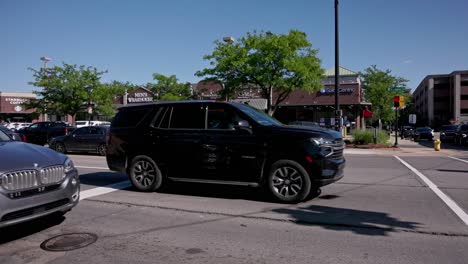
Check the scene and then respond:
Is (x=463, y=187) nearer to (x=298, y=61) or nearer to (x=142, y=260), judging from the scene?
(x=142, y=260)

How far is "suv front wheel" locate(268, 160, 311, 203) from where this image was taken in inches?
→ 292

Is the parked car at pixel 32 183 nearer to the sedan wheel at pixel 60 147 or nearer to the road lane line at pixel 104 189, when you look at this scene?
the road lane line at pixel 104 189

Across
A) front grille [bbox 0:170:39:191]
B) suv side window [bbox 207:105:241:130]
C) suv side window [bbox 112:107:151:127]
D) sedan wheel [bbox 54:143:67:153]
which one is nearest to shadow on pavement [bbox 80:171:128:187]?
suv side window [bbox 112:107:151:127]

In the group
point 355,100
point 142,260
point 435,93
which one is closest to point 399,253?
point 142,260

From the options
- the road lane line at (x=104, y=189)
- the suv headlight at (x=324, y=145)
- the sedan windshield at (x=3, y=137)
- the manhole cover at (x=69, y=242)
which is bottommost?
the manhole cover at (x=69, y=242)

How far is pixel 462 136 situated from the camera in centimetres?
2838

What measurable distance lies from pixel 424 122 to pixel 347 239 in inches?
4310

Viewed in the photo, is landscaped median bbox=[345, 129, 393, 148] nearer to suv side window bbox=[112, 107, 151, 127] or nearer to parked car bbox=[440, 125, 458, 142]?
parked car bbox=[440, 125, 458, 142]

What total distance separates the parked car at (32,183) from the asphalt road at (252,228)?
45 cm

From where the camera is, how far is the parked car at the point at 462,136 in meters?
27.9

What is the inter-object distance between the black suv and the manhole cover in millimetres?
2968

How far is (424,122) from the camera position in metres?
104

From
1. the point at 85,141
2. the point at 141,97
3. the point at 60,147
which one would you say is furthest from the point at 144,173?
the point at 141,97

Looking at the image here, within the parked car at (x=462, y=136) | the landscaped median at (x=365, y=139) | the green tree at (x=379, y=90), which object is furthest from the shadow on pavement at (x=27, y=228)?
the green tree at (x=379, y=90)
